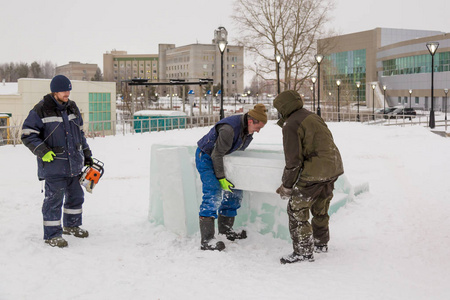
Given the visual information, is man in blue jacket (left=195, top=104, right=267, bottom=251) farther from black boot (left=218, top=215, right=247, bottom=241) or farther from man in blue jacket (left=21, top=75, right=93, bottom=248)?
man in blue jacket (left=21, top=75, right=93, bottom=248)

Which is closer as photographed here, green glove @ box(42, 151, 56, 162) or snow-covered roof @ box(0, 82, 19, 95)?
green glove @ box(42, 151, 56, 162)

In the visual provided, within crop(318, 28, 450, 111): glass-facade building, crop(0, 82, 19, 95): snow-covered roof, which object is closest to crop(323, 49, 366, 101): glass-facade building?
crop(318, 28, 450, 111): glass-facade building

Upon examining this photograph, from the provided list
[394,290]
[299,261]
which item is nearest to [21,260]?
[299,261]

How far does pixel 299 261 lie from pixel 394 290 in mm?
962

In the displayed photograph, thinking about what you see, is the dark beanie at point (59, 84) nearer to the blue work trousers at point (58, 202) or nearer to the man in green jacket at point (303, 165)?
the blue work trousers at point (58, 202)

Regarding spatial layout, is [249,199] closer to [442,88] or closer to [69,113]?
[69,113]

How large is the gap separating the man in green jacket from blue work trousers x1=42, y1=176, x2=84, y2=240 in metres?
2.35

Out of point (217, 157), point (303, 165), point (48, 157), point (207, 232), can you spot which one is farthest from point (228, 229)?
point (48, 157)

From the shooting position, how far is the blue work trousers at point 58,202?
5.09 metres

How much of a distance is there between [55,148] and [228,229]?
81.3 inches

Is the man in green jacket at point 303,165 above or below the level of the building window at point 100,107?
below

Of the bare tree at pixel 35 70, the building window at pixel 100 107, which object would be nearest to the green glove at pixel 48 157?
the building window at pixel 100 107

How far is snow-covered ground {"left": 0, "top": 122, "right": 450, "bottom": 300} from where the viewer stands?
12.8 ft

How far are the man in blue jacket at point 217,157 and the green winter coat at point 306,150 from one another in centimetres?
51
